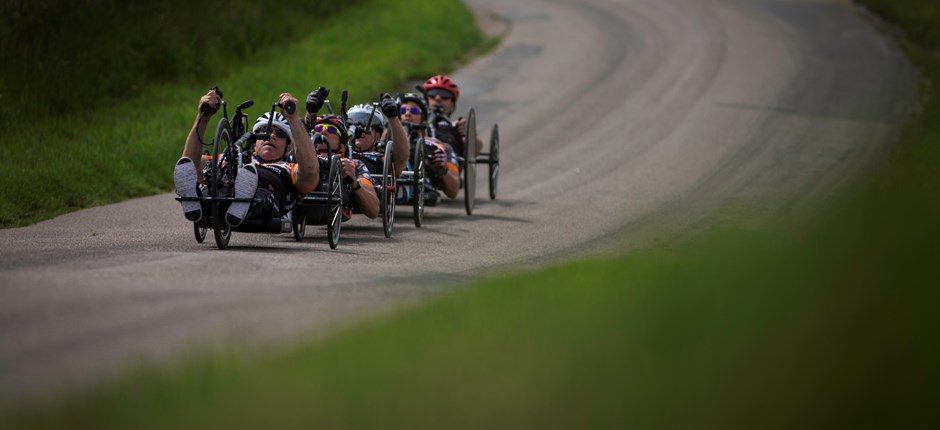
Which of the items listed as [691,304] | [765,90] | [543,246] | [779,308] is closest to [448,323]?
[691,304]

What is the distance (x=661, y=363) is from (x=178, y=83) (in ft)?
59.7

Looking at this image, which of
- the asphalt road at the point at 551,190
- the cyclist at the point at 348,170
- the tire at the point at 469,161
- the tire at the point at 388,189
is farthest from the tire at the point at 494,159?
the cyclist at the point at 348,170

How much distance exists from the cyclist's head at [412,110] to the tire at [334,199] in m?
3.65

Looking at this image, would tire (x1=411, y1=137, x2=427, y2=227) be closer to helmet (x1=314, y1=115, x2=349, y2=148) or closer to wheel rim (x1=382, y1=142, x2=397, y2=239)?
wheel rim (x1=382, y1=142, x2=397, y2=239)

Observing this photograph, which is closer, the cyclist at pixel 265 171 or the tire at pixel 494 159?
the cyclist at pixel 265 171

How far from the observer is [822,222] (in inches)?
289

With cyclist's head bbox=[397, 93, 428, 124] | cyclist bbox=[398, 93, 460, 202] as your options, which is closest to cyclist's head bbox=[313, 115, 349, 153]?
cyclist bbox=[398, 93, 460, 202]

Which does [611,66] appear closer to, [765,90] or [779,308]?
[765,90]

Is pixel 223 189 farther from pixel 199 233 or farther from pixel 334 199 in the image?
pixel 334 199

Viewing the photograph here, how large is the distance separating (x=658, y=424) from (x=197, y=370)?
6.71 feet

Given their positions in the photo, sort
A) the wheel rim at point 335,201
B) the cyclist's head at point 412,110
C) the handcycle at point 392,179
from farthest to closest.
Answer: the cyclist's head at point 412,110, the handcycle at point 392,179, the wheel rim at point 335,201

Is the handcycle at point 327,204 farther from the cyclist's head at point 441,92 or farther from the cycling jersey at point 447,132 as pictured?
the cyclist's head at point 441,92

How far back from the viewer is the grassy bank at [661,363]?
18.6ft

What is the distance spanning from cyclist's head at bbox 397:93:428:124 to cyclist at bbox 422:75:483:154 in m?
0.54
